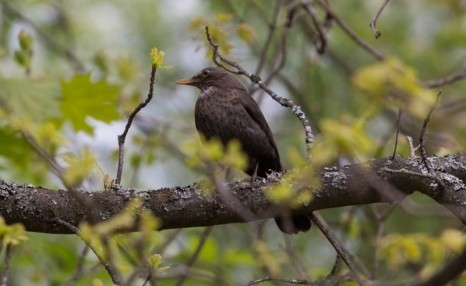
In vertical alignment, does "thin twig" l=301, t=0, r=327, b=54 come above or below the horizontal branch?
above

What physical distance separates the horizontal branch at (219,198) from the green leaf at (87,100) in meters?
1.27

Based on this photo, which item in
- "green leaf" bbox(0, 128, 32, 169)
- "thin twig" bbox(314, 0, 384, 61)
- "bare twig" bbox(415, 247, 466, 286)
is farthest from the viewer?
"thin twig" bbox(314, 0, 384, 61)

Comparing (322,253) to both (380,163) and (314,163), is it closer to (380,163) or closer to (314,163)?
(380,163)

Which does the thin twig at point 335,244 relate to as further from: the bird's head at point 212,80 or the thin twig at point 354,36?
the bird's head at point 212,80

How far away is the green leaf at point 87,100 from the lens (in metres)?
4.99

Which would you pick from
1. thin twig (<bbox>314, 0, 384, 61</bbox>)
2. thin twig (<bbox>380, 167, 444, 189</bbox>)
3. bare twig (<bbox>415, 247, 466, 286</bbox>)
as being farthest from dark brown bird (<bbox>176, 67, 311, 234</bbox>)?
bare twig (<bbox>415, 247, 466, 286</bbox>)

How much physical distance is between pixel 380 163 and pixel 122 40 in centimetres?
578

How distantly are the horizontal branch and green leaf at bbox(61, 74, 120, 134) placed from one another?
50.1 inches

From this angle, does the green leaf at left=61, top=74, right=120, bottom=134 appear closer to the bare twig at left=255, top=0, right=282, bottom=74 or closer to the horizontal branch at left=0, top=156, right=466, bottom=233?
the bare twig at left=255, top=0, right=282, bottom=74

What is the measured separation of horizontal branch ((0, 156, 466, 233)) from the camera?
3734mm

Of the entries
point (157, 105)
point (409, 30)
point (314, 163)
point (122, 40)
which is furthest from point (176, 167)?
point (314, 163)

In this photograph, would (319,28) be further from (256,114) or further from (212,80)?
(212,80)

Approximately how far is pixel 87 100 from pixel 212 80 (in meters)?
1.23

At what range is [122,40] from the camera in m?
9.24
